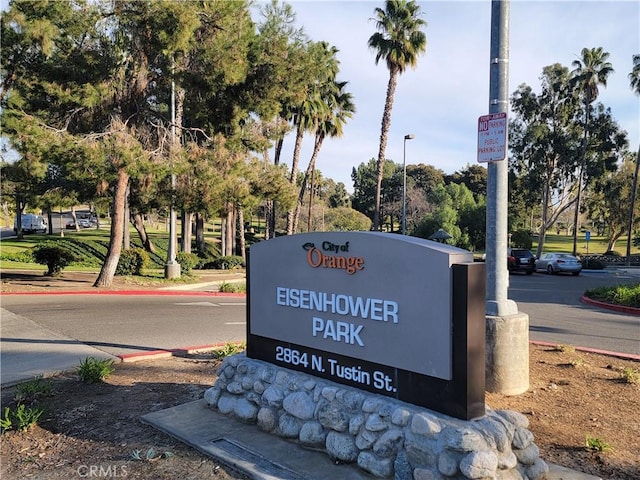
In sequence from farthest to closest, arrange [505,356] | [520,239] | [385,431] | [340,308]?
[520,239] → [505,356] → [340,308] → [385,431]

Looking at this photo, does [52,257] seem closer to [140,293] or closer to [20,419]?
[140,293]

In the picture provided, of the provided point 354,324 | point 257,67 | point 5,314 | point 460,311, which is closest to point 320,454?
point 354,324

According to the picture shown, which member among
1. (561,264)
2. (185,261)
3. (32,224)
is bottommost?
(561,264)

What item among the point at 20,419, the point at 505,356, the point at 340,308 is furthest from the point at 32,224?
the point at 505,356

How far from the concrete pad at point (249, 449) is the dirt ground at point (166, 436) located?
116 mm

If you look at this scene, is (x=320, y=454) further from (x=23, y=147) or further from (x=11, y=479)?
(x=23, y=147)

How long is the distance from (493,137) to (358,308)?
2.73 meters

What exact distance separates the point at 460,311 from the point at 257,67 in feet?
51.7

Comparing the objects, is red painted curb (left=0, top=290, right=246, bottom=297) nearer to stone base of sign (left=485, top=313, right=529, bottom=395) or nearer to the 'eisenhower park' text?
stone base of sign (left=485, top=313, right=529, bottom=395)

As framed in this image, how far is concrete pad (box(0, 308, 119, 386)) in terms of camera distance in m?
7.26

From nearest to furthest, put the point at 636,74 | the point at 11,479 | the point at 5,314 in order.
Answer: the point at 11,479, the point at 5,314, the point at 636,74

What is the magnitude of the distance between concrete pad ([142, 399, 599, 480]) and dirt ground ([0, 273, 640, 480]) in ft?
0.38

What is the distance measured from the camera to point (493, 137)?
590cm

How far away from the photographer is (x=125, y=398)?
→ 6.12 metres
